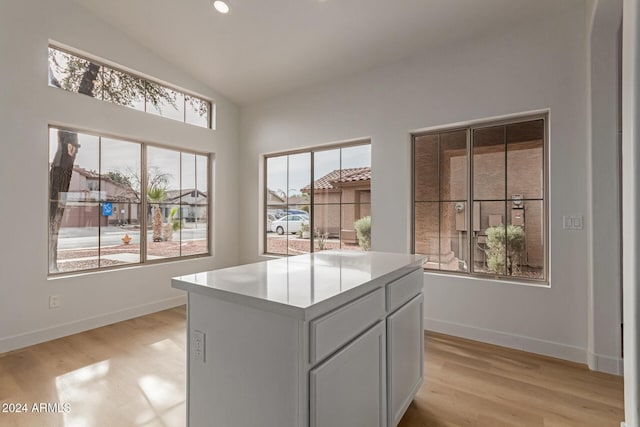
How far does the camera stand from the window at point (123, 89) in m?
3.26

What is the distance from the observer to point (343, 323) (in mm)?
1286

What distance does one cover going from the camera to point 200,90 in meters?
4.45

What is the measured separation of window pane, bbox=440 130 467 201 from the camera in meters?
3.29

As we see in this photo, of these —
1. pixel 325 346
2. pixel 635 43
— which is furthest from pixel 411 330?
pixel 635 43

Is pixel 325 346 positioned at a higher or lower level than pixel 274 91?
lower

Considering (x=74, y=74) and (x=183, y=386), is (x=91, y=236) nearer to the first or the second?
(x=74, y=74)

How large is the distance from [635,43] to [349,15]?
2.26 m

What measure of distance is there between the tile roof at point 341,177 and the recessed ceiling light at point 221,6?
2087mm

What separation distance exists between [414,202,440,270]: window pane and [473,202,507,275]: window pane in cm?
38

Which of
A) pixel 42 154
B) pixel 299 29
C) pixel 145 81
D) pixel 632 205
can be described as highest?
pixel 299 29

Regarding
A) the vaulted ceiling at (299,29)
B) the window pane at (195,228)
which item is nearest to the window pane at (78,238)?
the window pane at (195,228)

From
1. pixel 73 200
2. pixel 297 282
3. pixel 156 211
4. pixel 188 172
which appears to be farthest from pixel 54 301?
pixel 297 282

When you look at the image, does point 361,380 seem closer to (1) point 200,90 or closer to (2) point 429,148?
(2) point 429,148

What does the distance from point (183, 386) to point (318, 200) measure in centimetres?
267
